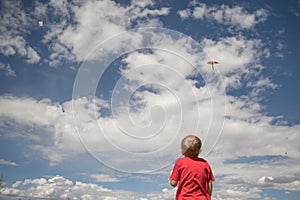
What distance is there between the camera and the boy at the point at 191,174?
37.3ft

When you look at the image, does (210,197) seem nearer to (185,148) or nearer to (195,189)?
(195,189)

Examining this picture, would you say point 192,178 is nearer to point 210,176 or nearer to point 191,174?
point 191,174

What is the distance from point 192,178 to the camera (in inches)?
447

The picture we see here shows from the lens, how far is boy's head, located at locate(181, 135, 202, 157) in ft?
37.5

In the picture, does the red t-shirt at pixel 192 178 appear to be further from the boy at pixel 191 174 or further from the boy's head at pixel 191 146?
the boy's head at pixel 191 146

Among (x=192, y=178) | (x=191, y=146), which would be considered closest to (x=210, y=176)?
(x=192, y=178)

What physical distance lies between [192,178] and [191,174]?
0.13 meters

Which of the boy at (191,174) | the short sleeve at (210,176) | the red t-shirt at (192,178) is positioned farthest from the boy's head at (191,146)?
the short sleeve at (210,176)

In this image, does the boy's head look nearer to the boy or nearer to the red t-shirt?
the boy

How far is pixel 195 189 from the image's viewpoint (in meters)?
11.4

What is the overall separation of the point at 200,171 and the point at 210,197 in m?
1.01

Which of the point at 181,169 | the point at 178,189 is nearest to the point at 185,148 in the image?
the point at 181,169

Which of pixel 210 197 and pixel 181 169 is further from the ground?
pixel 181 169

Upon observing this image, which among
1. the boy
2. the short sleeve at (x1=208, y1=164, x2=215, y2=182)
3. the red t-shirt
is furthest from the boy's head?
the short sleeve at (x1=208, y1=164, x2=215, y2=182)
